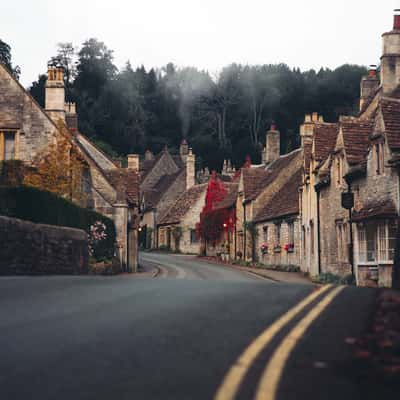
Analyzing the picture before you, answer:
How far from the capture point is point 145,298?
1048 cm

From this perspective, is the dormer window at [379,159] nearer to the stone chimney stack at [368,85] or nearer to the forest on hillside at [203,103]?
the stone chimney stack at [368,85]

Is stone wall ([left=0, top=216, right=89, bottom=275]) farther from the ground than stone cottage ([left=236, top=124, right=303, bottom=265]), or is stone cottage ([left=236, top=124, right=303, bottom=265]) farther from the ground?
stone cottage ([left=236, top=124, right=303, bottom=265])

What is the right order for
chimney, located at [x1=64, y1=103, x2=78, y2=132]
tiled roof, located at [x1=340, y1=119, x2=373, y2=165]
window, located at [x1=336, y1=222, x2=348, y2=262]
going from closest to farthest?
1. tiled roof, located at [x1=340, y1=119, x2=373, y2=165]
2. window, located at [x1=336, y1=222, x2=348, y2=262]
3. chimney, located at [x1=64, y1=103, x2=78, y2=132]

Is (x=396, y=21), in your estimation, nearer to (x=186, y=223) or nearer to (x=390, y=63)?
(x=390, y=63)

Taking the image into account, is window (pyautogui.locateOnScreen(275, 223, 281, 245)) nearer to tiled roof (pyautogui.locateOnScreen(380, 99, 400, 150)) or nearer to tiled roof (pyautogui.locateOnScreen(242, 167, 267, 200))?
tiled roof (pyautogui.locateOnScreen(242, 167, 267, 200))

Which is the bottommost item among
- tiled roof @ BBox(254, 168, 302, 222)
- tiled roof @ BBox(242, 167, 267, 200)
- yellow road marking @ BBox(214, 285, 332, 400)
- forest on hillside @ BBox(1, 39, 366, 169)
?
yellow road marking @ BBox(214, 285, 332, 400)

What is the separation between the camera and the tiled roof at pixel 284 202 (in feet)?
138

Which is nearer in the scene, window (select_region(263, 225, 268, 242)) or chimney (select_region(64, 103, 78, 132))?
window (select_region(263, 225, 268, 242))

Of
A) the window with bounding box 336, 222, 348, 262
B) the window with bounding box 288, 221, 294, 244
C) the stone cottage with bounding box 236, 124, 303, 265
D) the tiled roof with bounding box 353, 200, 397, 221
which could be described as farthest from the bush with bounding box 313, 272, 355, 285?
the window with bounding box 288, 221, 294, 244

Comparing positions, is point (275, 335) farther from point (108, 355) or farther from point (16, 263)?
point (16, 263)

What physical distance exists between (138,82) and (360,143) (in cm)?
8929

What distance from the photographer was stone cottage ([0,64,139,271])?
3550cm

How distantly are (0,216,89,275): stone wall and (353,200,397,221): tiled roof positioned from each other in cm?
952

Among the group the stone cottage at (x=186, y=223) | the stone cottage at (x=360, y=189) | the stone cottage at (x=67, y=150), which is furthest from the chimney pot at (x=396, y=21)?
the stone cottage at (x=186, y=223)
